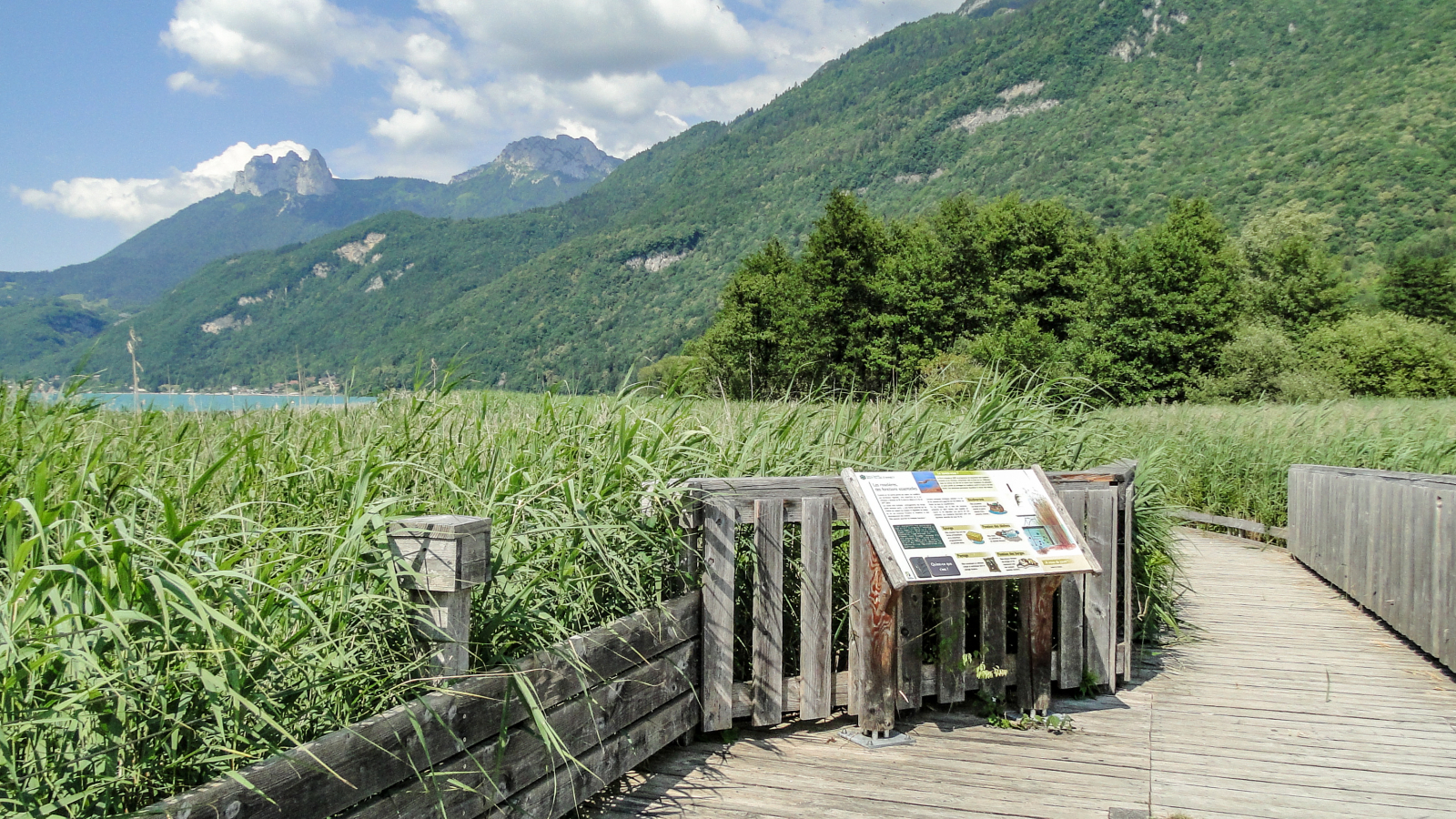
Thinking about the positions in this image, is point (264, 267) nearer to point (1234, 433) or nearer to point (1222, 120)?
point (1222, 120)

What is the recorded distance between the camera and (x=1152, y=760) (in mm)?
3500

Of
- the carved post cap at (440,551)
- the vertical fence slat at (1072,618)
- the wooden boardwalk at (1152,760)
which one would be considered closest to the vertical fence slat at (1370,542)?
the wooden boardwalk at (1152,760)

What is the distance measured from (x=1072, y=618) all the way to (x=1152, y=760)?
833mm

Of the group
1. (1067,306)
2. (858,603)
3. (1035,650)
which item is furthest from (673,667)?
(1067,306)

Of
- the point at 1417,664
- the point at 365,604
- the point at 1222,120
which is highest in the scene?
the point at 1222,120

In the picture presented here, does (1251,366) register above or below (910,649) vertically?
above

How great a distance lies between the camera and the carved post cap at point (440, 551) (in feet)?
6.72

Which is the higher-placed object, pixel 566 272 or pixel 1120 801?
pixel 566 272

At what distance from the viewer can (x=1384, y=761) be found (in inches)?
139

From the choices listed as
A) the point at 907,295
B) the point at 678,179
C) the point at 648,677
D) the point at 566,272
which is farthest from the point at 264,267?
the point at 648,677

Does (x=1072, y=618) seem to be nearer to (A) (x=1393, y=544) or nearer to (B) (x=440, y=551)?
(A) (x=1393, y=544)

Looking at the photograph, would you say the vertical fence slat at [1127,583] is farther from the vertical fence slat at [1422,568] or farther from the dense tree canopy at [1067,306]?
the dense tree canopy at [1067,306]

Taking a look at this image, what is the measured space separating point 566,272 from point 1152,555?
429ft

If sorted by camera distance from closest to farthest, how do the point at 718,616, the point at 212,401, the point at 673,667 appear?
the point at 673,667
the point at 718,616
the point at 212,401
